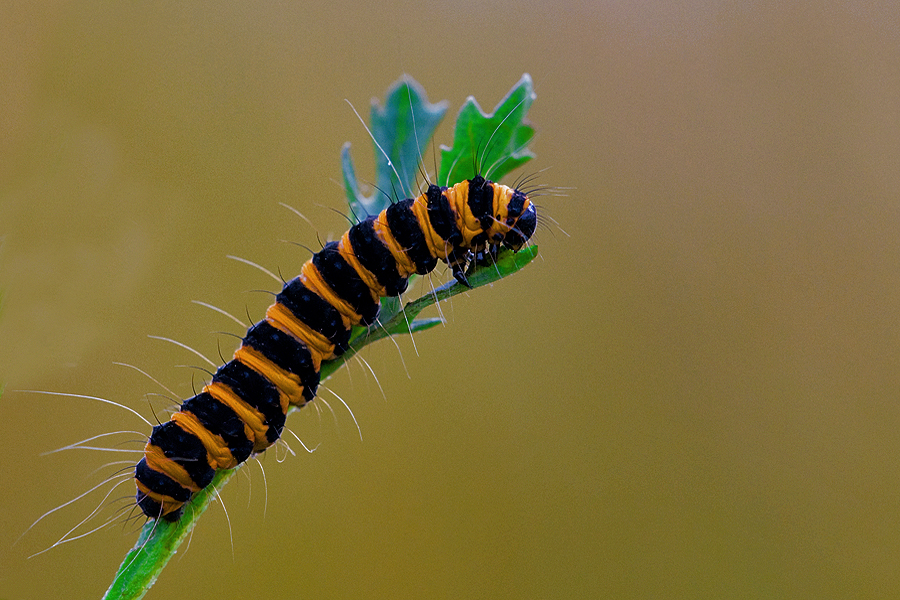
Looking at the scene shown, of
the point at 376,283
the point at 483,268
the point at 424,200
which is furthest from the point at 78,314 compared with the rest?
the point at 483,268

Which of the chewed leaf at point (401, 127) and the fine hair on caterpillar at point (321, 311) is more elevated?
the chewed leaf at point (401, 127)

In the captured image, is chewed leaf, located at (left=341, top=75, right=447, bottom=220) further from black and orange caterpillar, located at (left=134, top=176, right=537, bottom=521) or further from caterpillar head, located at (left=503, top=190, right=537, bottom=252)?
caterpillar head, located at (left=503, top=190, right=537, bottom=252)

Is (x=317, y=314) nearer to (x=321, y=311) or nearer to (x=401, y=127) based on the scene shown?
(x=321, y=311)

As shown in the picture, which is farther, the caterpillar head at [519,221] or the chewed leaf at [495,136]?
the caterpillar head at [519,221]

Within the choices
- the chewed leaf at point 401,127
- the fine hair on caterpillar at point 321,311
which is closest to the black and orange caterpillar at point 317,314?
the fine hair on caterpillar at point 321,311

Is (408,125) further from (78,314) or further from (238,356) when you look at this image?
(78,314)

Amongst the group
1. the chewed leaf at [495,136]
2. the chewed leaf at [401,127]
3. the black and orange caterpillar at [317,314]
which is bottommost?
the black and orange caterpillar at [317,314]

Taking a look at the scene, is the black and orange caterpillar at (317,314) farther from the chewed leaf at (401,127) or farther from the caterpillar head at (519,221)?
the chewed leaf at (401,127)
